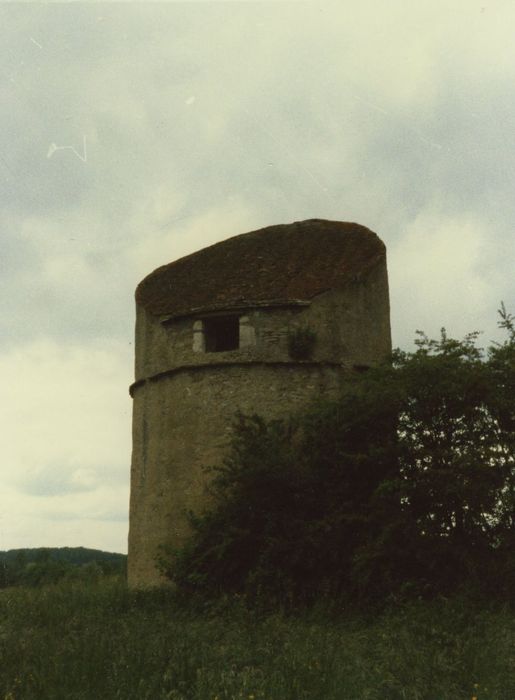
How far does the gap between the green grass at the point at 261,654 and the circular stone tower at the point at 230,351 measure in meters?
3.60

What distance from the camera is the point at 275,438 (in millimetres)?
11438

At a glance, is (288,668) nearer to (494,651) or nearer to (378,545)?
(494,651)

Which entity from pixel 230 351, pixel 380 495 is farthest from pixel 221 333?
pixel 380 495

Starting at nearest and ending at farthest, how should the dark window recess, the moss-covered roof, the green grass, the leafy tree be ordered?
the green grass, the leafy tree, the moss-covered roof, the dark window recess

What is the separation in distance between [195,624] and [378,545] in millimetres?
2977

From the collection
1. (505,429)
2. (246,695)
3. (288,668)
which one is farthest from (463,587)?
(246,695)

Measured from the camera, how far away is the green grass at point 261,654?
238 inches

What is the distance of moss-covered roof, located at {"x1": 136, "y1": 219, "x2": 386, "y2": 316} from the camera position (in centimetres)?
1428

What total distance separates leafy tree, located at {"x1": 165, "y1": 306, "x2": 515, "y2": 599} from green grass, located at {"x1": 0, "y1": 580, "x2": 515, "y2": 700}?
89 centimetres

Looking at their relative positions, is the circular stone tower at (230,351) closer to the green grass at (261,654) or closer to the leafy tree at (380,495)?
the leafy tree at (380,495)

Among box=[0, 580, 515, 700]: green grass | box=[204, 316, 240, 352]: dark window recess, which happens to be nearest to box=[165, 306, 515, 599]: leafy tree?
box=[0, 580, 515, 700]: green grass

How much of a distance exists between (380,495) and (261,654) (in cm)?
408

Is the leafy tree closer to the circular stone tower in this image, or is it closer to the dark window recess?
the circular stone tower

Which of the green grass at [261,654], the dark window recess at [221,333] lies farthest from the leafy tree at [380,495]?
the dark window recess at [221,333]
